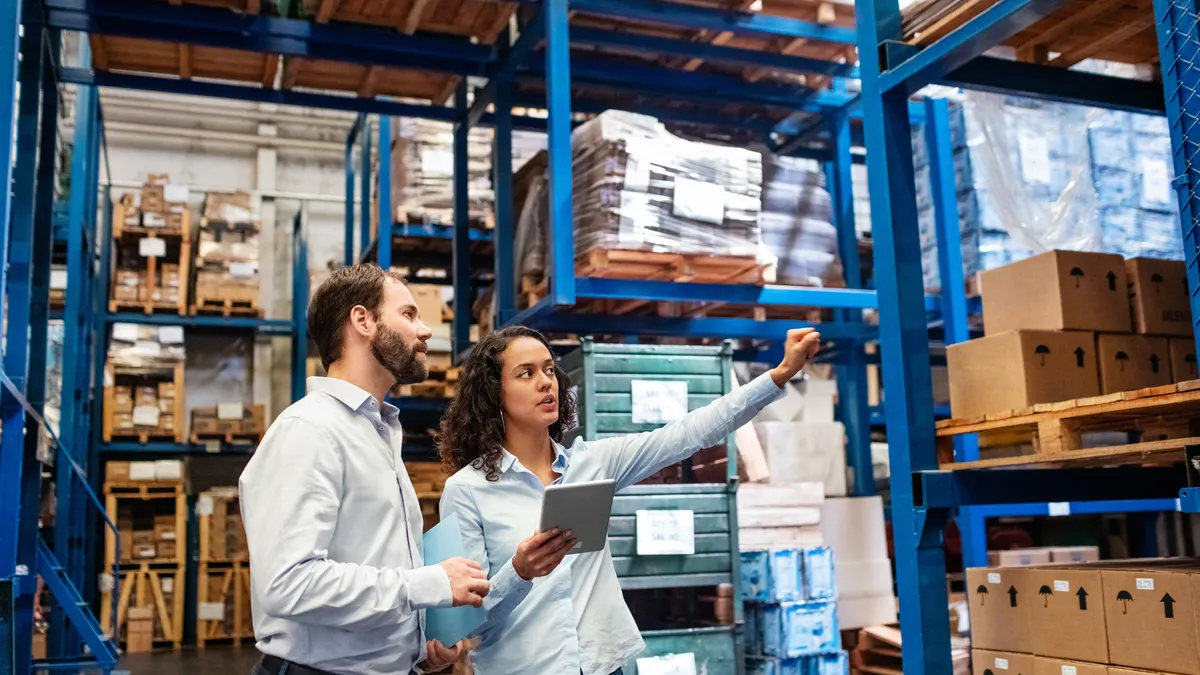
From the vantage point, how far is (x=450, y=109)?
30.6 ft

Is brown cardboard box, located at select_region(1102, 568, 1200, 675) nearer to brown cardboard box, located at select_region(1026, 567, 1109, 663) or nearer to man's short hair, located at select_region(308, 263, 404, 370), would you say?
brown cardboard box, located at select_region(1026, 567, 1109, 663)

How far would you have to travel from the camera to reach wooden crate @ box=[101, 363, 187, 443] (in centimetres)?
1349

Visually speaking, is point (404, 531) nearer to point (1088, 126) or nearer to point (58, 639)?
point (1088, 126)

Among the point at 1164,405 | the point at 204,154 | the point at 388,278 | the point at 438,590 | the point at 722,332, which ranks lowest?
the point at 438,590

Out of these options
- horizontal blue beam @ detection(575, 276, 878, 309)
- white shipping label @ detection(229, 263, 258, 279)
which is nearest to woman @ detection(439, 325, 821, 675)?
horizontal blue beam @ detection(575, 276, 878, 309)

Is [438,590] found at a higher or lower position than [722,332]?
lower

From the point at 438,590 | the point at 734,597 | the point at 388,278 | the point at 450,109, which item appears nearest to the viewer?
the point at 438,590

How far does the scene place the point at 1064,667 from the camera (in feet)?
13.5

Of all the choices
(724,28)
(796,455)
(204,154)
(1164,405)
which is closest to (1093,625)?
(1164,405)

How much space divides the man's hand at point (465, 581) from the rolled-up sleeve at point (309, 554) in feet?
0.07

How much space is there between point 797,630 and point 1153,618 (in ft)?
11.0

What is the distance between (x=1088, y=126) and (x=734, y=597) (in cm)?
493

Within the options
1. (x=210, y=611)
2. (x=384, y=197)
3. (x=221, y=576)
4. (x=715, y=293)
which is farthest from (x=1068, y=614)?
(x=221, y=576)

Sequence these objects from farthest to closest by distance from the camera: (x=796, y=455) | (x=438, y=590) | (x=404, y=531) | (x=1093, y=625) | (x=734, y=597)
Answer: (x=796, y=455)
(x=734, y=597)
(x=1093, y=625)
(x=404, y=531)
(x=438, y=590)
